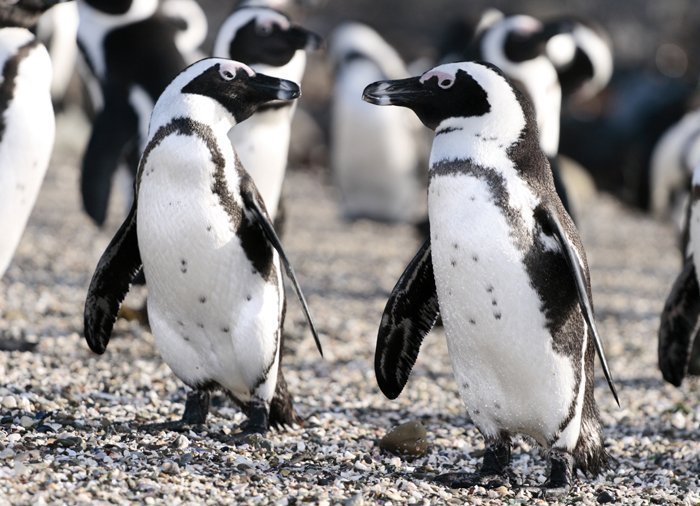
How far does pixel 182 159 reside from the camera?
14.0 ft

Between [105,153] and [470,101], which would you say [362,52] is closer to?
[105,153]

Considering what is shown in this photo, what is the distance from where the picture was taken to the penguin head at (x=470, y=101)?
4082 mm

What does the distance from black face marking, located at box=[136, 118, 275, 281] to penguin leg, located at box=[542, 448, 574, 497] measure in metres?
1.18

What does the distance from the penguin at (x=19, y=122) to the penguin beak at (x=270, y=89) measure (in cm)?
117

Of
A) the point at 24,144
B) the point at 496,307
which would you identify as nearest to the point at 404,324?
the point at 496,307

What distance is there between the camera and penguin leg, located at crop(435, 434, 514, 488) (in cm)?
411

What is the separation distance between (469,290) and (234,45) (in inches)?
111

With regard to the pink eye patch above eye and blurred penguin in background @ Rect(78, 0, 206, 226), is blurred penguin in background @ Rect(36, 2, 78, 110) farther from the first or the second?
the pink eye patch above eye

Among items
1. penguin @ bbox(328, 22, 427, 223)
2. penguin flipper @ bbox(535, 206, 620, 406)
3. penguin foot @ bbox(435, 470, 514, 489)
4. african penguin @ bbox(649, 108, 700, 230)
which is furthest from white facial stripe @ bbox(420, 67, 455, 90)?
penguin @ bbox(328, 22, 427, 223)

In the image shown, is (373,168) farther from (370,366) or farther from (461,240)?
(461,240)

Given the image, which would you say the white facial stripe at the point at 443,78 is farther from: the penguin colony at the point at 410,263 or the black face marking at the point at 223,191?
the black face marking at the point at 223,191

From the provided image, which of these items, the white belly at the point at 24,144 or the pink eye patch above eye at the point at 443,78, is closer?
the pink eye patch above eye at the point at 443,78

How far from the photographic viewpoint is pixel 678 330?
17.2 ft

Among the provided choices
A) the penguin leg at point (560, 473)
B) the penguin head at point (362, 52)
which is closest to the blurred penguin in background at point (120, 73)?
the penguin leg at point (560, 473)
